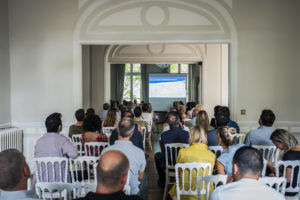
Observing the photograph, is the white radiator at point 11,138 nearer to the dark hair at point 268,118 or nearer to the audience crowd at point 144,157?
the audience crowd at point 144,157

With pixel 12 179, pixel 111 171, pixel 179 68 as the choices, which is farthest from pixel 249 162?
pixel 179 68

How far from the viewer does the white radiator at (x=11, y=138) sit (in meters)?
4.95

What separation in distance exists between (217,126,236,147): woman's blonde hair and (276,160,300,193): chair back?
0.49 m

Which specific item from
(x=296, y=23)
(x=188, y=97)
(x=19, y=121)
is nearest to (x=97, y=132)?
(x=19, y=121)

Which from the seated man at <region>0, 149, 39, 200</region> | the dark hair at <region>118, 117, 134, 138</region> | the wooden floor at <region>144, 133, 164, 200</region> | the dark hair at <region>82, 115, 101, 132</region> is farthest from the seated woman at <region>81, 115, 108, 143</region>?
the seated man at <region>0, 149, 39, 200</region>

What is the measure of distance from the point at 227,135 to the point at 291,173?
73cm

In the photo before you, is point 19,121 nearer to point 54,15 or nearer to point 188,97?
point 54,15

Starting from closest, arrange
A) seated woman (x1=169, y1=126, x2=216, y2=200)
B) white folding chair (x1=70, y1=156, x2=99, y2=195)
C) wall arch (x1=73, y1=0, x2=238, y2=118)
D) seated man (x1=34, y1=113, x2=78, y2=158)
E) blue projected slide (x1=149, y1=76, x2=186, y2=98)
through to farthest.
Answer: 1. white folding chair (x1=70, y1=156, x2=99, y2=195)
2. seated woman (x1=169, y1=126, x2=216, y2=200)
3. seated man (x1=34, y1=113, x2=78, y2=158)
4. wall arch (x1=73, y1=0, x2=238, y2=118)
5. blue projected slide (x1=149, y1=76, x2=186, y2=98)

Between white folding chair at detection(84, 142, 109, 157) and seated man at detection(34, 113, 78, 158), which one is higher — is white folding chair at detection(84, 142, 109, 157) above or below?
below

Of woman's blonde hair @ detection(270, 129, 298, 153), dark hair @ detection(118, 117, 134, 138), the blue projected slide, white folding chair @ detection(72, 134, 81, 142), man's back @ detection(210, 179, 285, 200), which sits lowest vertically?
white folding chair @ detection(72, 134, 81, 142)

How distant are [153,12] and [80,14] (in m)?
1.40

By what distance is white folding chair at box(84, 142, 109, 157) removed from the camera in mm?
3553

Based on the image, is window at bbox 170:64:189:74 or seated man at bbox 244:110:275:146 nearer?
seated man at bbox 244:110:275:146

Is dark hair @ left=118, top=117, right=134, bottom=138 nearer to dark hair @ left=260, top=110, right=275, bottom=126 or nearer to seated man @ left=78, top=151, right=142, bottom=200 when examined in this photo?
seated man @ left=78, top=151, right=142, bottom=200
